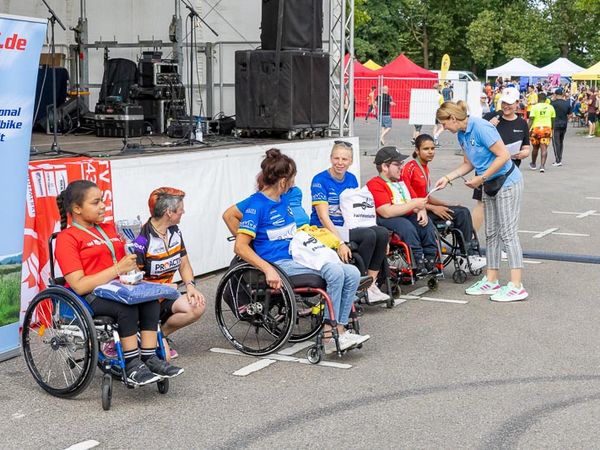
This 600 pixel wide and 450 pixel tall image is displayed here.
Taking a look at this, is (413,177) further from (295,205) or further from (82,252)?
(82,252)

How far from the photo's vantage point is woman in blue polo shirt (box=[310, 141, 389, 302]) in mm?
Result: 7629

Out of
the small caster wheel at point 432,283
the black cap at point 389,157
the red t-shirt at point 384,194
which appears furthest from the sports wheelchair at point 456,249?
the black cap at point 389,157

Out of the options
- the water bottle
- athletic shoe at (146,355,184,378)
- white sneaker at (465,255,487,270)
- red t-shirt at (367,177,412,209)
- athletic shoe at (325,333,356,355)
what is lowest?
white sneaker at (465,255,487,270)

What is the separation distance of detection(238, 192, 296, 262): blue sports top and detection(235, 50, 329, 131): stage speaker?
584 centimetres

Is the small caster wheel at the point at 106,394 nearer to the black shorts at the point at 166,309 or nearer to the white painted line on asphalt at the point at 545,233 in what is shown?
the black shorts at the point at 166,309

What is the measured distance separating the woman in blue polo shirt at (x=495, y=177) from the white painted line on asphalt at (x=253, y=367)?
2.58m

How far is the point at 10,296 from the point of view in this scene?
6332mm

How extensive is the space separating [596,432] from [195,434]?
208 cm

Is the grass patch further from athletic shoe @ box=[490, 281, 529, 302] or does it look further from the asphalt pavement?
athletic shoe @ box=[490, 281, 529, 302]

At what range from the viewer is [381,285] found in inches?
320

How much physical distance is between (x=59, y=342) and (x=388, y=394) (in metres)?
1.93

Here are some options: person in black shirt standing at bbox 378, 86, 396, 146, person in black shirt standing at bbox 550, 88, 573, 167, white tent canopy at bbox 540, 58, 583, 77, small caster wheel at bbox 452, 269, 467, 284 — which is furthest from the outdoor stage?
white tent canopy at bbox 540, 58, 583, 77

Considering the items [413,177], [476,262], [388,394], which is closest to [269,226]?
[388,394]

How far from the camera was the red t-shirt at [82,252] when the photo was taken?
5.54 m
